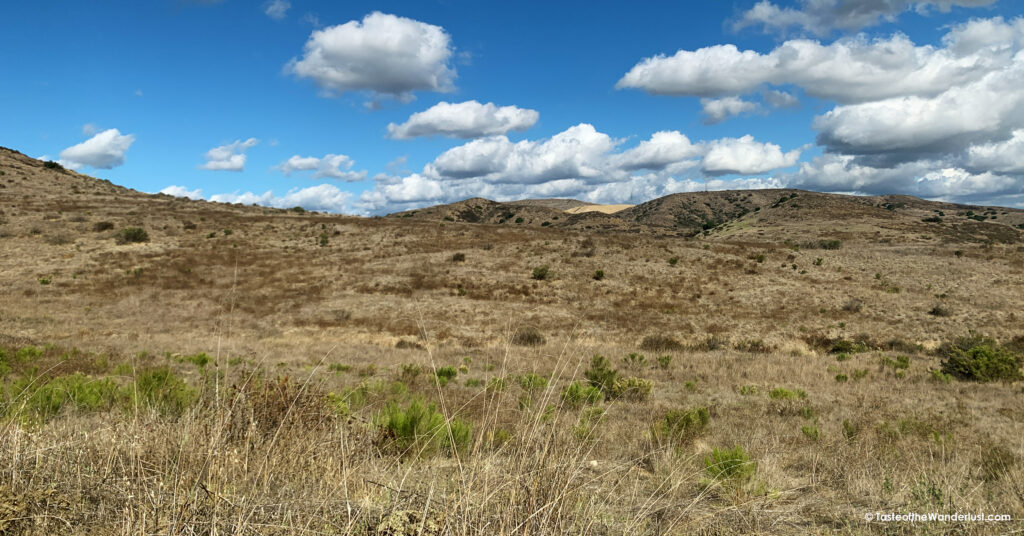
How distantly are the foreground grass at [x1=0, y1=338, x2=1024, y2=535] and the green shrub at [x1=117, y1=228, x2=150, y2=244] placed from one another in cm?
3658

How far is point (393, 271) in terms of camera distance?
116ft

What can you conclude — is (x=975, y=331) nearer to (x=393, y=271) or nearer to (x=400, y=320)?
(x=400, y=320)

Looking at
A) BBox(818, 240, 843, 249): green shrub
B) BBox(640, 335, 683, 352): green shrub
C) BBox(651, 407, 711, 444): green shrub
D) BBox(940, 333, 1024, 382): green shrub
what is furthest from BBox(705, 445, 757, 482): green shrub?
BBox(818, 240, 843, 249): green shrub

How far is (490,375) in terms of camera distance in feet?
35.8

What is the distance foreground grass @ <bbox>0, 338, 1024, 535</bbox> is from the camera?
7.88 feet

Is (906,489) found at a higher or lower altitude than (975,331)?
higher

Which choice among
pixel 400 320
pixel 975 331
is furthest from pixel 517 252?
pixel 975 331

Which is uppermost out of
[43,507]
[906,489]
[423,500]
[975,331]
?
[43,507]

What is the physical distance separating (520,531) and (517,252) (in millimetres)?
38408

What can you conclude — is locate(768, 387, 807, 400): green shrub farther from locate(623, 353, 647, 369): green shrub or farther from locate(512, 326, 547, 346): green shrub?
locate(512, 326, 547, 346): green shrub

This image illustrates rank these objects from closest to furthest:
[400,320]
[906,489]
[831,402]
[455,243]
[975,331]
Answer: [906,489]
[831,402]
[975,331]
[400,320]
[455,243]

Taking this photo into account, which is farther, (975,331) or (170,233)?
(170,233)

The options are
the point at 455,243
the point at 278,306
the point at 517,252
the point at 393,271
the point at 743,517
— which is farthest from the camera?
the point at 455,243

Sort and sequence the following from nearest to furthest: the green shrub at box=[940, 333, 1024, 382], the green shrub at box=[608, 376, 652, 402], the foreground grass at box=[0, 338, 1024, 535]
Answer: the foreground grass at box=[0, 338, 1024, 535]
the green shrub at box=[608, 376, 652, 402]
the green shrub at box=[940, 333, 1024, 382]
